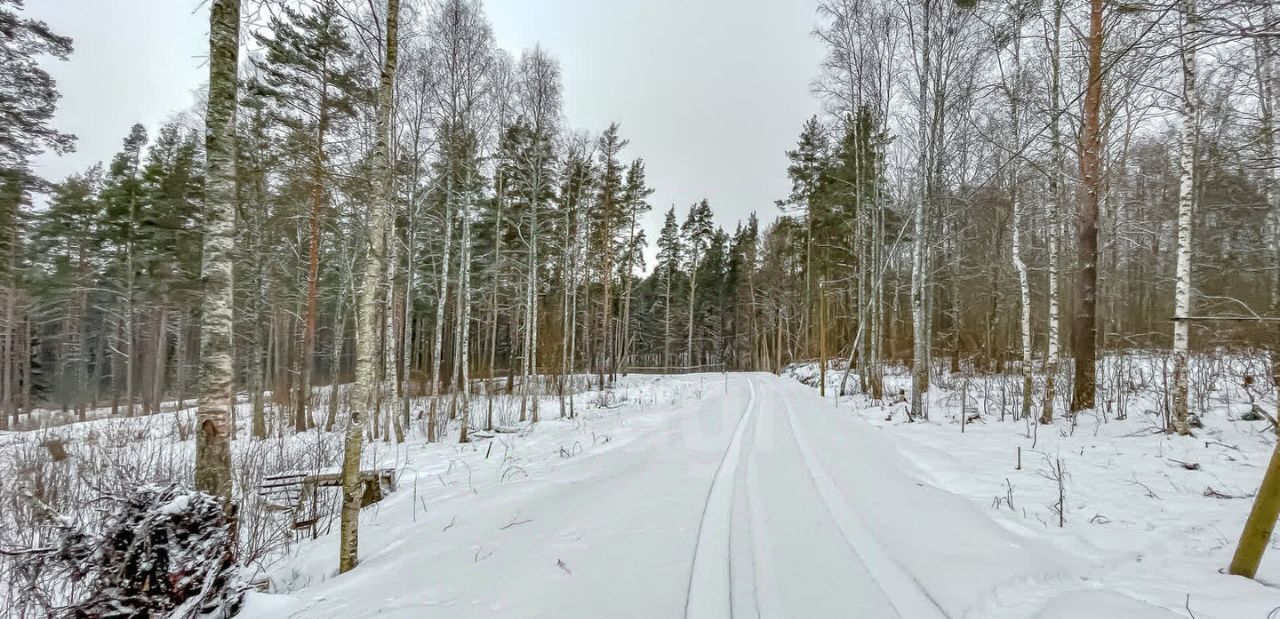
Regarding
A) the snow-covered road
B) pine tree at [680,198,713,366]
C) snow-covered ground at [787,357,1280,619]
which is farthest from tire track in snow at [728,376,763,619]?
pine tree at [680,198,713,366]

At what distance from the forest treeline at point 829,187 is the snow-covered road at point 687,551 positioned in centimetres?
231

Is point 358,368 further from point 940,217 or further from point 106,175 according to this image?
point 106,175

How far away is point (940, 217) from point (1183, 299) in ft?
20.2

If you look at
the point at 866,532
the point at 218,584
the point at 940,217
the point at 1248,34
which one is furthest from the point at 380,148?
the point at 940,217

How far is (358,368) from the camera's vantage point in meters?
3.92

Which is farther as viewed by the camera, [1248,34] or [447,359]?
[447,359]

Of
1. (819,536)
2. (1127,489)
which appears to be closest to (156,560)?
(819,536)

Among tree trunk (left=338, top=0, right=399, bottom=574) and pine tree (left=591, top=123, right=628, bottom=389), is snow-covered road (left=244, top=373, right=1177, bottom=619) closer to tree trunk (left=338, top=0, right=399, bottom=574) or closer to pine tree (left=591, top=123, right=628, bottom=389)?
tree trunk (left=338, top=0, right=399, bottom=574)

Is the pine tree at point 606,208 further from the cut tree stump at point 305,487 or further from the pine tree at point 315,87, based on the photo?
the cut tree stump at point 305,487

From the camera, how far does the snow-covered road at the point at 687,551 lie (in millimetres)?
2854

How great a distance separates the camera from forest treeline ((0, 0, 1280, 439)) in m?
6.25

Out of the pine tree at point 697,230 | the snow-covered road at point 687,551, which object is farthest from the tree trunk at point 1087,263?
the pine tree at point 697,230

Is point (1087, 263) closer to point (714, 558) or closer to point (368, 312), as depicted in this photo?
point (714, 558)

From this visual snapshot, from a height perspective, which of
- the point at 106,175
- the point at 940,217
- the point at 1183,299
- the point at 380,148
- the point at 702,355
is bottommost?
the point at 702,355
